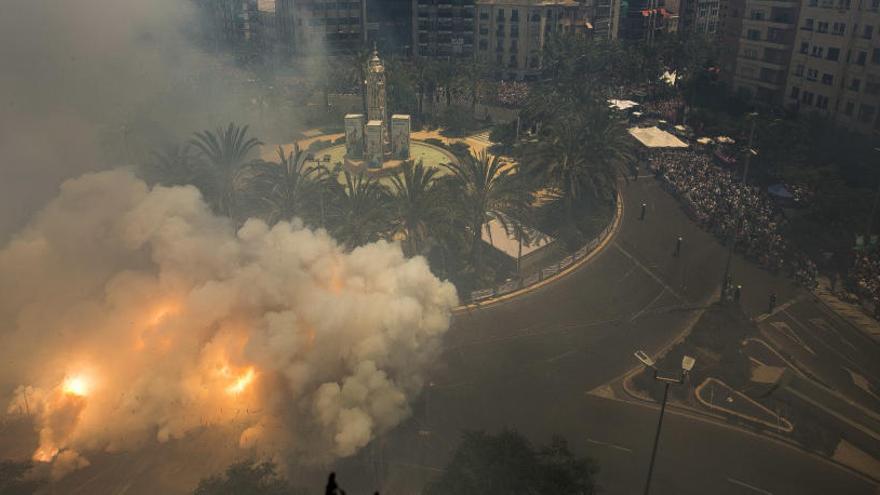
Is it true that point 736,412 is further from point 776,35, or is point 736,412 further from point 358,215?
point 776,35

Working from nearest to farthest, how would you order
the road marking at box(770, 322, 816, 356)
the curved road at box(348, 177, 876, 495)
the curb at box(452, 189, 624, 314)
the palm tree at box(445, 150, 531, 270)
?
the curved road at box(348, 177, 876, 495), the road marking at box(770, 322, 816, 356), the curb at box(452, 189, 624, 314), the palm tree at box(445, 150, 531, 270)

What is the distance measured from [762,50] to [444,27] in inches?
2173

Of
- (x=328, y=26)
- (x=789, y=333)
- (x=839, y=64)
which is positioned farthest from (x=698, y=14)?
(x=789, y=333)

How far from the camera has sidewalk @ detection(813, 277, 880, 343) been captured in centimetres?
3677

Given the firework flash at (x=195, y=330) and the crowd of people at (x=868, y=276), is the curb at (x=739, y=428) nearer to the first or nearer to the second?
the firework flash at (x=195, y=330)

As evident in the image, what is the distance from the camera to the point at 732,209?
50562mm

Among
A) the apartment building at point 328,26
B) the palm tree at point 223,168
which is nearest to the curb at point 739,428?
the palm tree at point 223,168

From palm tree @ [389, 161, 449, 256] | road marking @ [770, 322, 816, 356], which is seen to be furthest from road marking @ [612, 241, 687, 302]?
palm tree @ [389, 161, 449, 256]

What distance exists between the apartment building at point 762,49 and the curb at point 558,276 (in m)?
33.8

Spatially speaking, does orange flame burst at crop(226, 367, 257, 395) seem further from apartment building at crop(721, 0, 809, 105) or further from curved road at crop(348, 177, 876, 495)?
apartment building at crop(721, 0, 809, 105)

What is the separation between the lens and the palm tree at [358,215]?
38312 mm

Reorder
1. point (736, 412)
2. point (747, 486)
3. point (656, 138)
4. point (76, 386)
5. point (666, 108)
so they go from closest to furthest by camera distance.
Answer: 1. point (747, 486)
2. point (76, 386)
3. point (736, 412)
4. point (656, 138)
5. point (666, 108)

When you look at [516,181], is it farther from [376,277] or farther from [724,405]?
[724,405]

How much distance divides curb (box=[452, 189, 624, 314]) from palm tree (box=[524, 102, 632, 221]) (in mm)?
2832
